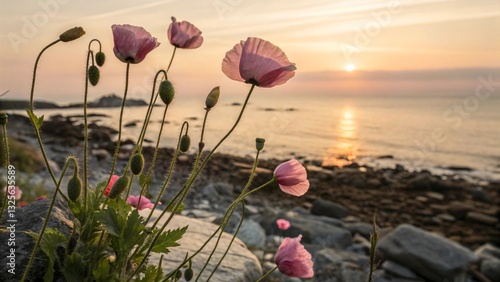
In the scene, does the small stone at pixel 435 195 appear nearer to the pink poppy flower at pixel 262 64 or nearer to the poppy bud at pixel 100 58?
the pink poppy flower at pixel 262 64

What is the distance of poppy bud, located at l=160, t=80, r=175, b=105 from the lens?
6.10 feet

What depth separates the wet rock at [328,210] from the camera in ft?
36.0

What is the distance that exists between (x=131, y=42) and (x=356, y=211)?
10.3m

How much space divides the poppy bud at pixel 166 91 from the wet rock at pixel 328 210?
938cm

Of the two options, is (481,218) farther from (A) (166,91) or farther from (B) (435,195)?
(A) (166,91)

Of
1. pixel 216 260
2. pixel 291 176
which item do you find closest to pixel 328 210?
pixel 216 260

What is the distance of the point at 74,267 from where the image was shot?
189cm

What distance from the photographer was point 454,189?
15.0 meters

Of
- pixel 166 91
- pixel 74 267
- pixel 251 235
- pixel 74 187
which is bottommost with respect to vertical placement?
pixel 251 235

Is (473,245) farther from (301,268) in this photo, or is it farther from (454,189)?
(301,268)

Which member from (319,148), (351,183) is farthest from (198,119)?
(351,183)

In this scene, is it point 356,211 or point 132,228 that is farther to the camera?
point 356,211

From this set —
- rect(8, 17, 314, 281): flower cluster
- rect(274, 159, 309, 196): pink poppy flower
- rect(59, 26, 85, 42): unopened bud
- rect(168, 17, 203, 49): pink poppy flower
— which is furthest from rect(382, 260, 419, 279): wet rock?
rect(59, 26, 85, 42): unopened bud

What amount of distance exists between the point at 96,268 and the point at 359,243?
7232 mm
